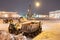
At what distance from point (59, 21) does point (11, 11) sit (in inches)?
92.6

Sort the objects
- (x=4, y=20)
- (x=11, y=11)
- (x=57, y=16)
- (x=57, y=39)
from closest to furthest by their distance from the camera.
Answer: (x=57, y=39), (x=4, y=20), (x=57, y=16), (x=11, y=11)

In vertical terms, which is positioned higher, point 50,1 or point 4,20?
point 50,1

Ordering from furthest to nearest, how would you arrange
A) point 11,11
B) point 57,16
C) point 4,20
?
point 11,11 < point 57,16 < point 4,20

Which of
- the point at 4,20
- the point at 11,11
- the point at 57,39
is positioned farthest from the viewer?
the point at 11,11

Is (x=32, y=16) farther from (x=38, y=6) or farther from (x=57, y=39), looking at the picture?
(x=57, y=39)

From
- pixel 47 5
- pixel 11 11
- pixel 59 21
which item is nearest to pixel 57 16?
pixel 59 21

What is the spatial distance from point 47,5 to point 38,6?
977 mm

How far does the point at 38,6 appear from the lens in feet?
19.7

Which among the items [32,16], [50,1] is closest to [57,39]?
[32,16]

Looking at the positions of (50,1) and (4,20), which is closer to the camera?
(4,20)

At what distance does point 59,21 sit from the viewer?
605cm

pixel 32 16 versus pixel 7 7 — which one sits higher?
pixel 7 7

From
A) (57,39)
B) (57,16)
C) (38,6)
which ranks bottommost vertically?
(57,39)

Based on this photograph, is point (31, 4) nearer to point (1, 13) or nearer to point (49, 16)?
point (49, 16)
